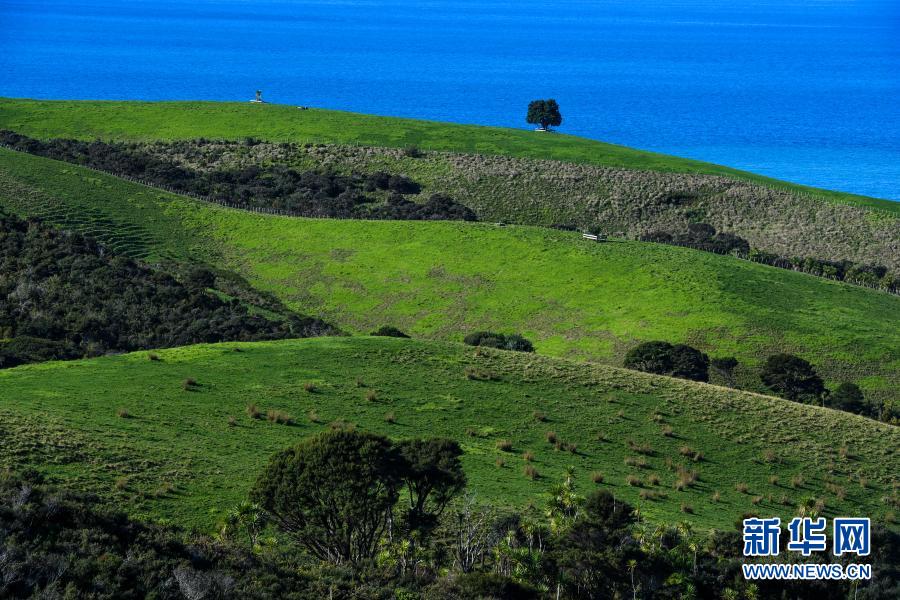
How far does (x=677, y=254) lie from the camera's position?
81.0 m

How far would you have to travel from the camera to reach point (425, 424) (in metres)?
41.1

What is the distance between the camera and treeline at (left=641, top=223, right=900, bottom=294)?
84.2m

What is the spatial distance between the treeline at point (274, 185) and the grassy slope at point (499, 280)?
9085 mm

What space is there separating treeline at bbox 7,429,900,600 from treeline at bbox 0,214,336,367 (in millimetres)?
22475

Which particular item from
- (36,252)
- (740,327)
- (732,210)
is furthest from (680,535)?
(732,210)

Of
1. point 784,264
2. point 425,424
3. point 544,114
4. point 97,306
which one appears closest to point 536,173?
point 544,114

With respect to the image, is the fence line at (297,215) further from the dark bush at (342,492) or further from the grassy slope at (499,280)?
the dark bush at (342,492)

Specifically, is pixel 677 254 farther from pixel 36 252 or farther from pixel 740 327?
pixel 36 252

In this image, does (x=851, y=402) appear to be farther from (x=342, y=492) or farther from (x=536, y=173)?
(x=536, y=173)

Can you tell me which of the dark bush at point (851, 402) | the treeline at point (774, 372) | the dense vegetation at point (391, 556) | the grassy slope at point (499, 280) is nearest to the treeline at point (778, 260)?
the grassy slope at point (499, 280)

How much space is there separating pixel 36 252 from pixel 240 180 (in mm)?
40702

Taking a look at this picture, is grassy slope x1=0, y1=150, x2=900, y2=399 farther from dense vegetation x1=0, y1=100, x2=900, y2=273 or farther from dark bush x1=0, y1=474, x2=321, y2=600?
dark bush x1=0, y1=474, x2=321, y2=600

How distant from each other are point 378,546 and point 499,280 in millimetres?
47175

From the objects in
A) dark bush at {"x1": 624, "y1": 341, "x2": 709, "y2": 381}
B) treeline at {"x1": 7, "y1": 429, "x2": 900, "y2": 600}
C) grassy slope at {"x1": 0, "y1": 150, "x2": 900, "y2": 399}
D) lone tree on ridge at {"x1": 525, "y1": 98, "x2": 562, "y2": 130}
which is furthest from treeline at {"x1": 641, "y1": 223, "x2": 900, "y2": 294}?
treeline at {"x1": 7, "y1": 429, "x2": 900, "y2": 600}
